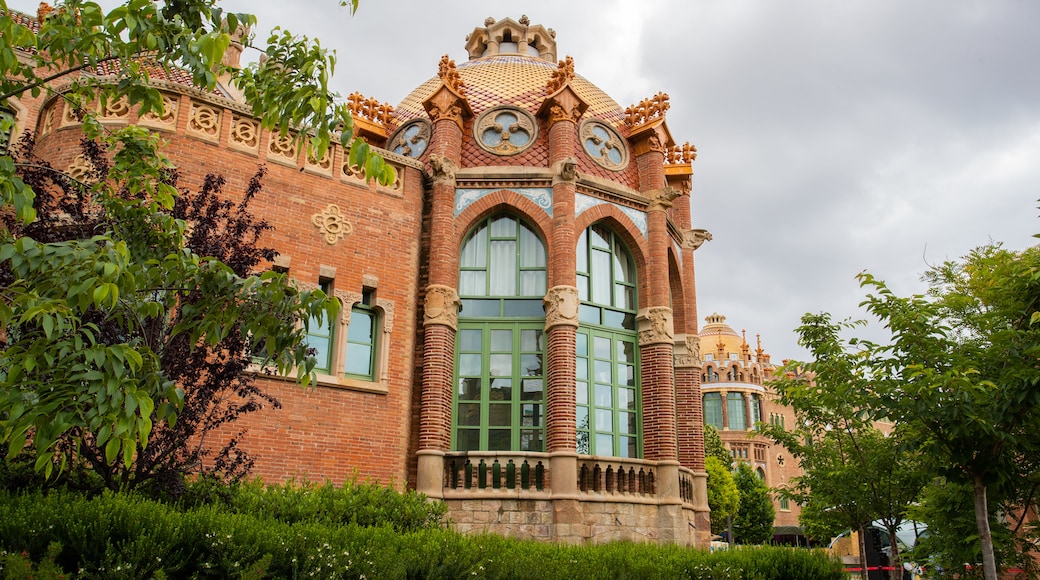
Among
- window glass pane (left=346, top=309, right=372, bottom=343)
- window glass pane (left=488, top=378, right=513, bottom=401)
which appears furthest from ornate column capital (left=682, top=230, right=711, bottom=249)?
window glass pane (left=346, top=309, right=372, bottom=343)

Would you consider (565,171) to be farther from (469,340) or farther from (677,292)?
(677,292)

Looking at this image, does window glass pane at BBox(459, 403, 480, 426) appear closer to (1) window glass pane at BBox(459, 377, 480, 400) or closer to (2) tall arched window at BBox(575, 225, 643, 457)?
(1) window glass pane at BBox(459, 377, 480, 400)

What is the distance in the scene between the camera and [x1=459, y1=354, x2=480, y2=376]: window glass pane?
1525 centimetres

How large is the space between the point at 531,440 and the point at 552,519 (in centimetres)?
164

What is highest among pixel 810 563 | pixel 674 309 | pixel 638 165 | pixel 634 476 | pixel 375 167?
pixel 638 165

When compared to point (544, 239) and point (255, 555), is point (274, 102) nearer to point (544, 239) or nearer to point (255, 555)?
point (255, 555)

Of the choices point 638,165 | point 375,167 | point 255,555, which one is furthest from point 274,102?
point 638,165

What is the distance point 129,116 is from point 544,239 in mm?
7869

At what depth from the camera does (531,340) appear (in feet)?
50.5

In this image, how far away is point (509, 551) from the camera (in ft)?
31.0

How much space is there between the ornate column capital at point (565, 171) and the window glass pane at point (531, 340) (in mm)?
3134

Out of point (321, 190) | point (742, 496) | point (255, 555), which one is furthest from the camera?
point (742, 496)

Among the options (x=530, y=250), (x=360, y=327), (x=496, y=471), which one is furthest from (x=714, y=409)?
(x=360, y=327)

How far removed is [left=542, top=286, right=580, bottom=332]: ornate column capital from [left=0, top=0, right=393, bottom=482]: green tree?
30.8 feet
